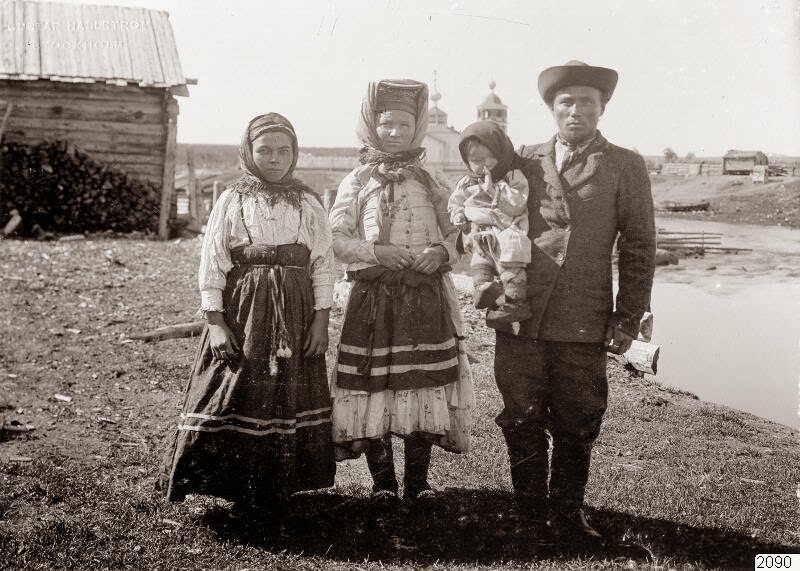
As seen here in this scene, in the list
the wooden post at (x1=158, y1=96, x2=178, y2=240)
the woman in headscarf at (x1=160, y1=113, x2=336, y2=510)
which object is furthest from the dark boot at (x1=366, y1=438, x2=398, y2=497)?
the wooden post at (x1=158, y1=96, x2=178, y2=240)

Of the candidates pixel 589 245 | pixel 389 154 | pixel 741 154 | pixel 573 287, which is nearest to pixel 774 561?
pixel 573 287

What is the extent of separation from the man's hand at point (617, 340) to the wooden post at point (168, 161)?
12141 millimetres

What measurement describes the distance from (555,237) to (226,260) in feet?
5.08

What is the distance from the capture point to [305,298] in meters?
3.38

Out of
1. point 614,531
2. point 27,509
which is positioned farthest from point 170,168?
point 614,531

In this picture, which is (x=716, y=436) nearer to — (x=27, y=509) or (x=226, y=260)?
(x=226, y=260)

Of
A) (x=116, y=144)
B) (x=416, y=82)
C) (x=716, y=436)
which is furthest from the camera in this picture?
(x=116, y=144)

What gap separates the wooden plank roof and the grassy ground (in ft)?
27.3

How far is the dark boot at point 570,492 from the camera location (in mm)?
3342

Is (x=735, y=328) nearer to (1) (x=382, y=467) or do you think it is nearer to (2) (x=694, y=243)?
(1) (x=382, y=467)

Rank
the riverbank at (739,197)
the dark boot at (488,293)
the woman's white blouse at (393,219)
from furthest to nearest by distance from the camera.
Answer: the riverbank at (739,197) → the woman's white blouse at (393,219) → the dark boot at (488,293)

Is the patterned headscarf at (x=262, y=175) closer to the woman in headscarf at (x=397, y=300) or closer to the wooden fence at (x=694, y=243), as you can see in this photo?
the woman in headscarf at (x=397, y=300)

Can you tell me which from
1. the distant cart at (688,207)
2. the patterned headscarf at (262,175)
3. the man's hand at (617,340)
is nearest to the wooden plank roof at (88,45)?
the patterned headscarf at (262,175)

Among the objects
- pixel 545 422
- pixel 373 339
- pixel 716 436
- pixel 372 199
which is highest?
pixel 372 199
